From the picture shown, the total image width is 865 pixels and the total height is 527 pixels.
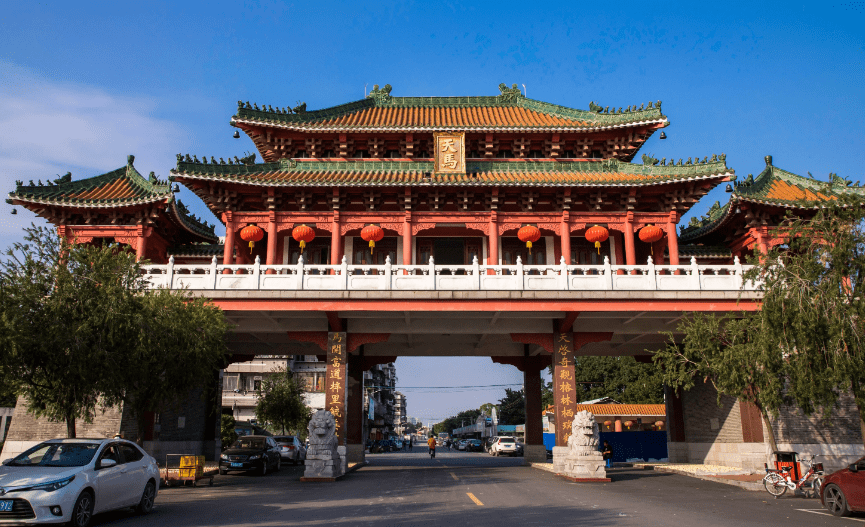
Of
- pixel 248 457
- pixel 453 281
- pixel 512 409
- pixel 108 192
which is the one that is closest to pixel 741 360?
pixel 453 281

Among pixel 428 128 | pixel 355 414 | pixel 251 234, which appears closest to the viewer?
pixel 251 234

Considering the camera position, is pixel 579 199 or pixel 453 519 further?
pixel 579 199

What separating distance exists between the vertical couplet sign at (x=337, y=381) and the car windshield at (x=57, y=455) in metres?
9.64

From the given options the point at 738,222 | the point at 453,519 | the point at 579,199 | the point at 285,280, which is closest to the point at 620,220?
the point at 579,199

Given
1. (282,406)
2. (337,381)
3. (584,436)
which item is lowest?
(584,436)

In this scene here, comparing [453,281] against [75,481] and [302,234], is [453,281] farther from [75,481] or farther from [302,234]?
[75,481]

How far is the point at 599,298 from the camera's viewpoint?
19.2 meters

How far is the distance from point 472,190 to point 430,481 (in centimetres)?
1034

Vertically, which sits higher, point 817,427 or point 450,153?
point 450,153

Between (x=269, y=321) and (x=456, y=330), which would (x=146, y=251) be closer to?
(x=269, y=321)

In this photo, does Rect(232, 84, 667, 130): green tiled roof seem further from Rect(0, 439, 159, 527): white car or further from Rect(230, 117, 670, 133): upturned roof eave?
Rect(0, 439, 159, 527): white car

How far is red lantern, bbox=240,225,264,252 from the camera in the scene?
2333 cm

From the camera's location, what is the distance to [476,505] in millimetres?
11945

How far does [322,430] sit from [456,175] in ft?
34.7
